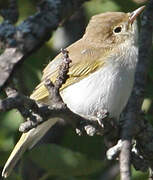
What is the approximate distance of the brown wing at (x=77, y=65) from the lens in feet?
13.1

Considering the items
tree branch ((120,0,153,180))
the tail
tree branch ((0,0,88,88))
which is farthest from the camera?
the tail

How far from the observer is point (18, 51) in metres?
2.92

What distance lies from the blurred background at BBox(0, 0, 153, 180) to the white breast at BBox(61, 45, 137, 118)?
25 centimetres

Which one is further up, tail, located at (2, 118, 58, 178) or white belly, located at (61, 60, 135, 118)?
white belly, located at (61, 60, 135, 118)

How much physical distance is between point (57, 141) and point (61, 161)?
48.2 inches

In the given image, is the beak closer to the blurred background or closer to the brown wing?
the blurred background

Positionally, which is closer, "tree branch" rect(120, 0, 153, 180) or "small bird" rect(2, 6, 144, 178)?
"tree branch" rect(120, 0, 153, 180)

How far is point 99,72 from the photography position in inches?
159

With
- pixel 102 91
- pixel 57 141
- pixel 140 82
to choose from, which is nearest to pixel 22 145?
pixel 102 91

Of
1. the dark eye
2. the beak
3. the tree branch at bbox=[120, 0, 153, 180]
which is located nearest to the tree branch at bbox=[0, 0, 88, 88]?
the tree branch at bbox=[120, 0, 153, 180]

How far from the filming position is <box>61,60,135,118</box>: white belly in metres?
3.94

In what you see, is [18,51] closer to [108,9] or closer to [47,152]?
[47,152]

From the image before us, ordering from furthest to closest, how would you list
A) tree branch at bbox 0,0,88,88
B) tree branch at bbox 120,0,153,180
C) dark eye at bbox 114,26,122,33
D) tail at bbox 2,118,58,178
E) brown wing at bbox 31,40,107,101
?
dark eye at bbox 114,26,122,33 < brown wing at bbox 31,40,107,101 < tail at bbox 2,118,58,178 < tree branch at bbox 120,0,153,180 < tree branch at bbox 0,0,88,88

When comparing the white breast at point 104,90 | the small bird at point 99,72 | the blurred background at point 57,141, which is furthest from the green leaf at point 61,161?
the white breast at point 104,90
